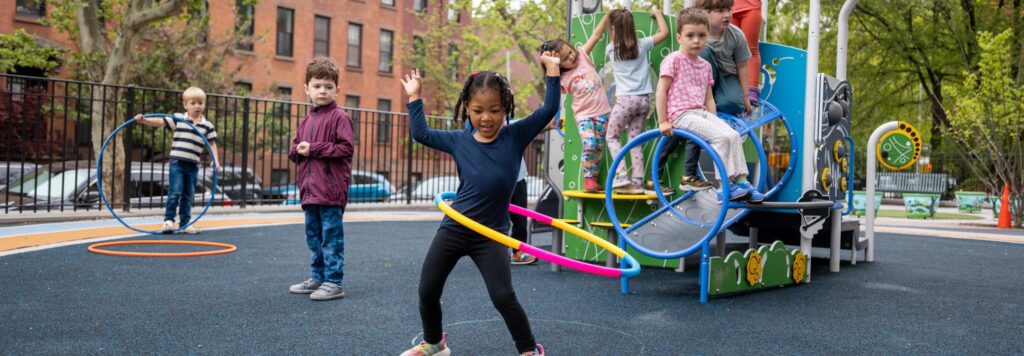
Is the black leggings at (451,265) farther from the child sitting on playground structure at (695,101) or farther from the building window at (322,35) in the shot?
the building window at (322,35)

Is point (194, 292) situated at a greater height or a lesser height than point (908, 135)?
lesser

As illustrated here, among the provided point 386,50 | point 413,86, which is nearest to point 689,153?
point 413,86

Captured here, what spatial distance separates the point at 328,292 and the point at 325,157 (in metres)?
0.89

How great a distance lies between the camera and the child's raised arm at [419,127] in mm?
3697

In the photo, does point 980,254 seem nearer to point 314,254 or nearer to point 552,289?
point 552,289

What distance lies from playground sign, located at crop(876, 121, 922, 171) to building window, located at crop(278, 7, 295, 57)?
2687 cm

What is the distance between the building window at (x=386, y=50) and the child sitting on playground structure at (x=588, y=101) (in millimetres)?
29600

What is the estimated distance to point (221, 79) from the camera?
71.9 ft

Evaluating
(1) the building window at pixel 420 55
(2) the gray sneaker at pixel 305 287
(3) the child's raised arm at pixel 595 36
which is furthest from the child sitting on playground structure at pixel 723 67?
(1) the building window at pixel 420 55

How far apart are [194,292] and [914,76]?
28451 millimetres

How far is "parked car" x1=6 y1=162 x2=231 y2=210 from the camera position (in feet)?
35.3

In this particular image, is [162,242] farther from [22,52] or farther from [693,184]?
[22,52]

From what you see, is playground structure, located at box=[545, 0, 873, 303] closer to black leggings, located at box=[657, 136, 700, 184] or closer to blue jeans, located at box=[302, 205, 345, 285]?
black leggings, located at box=[657, 136, 700, 184]

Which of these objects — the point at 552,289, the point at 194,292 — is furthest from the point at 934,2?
the point at 194,292
